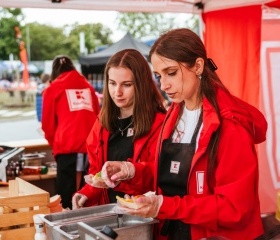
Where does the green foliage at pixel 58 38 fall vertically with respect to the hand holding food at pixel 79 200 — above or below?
above

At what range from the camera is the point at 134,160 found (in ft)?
7.36

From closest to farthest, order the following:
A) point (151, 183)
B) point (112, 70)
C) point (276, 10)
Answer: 1. point (151, 183)
2. point (112, 70)
3. point (276, 10)

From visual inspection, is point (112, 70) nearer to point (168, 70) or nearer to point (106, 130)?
point (106, 130)

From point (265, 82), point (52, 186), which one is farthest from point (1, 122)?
point (265, 82)

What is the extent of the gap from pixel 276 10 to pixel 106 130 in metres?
1.74

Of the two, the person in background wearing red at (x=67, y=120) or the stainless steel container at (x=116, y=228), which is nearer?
the stainless steel container at (x=116, y=228)

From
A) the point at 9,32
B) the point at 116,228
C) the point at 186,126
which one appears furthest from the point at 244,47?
the point at 9,32

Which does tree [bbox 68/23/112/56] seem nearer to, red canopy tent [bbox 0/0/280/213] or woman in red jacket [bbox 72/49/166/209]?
red canopy tent [bbox 0/0/280/213]

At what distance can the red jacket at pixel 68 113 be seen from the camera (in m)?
4.45

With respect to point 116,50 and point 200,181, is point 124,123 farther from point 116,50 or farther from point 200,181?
point 116,50

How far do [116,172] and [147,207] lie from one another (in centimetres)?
48

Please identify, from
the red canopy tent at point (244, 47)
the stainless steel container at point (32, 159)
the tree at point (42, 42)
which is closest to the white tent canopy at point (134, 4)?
the red canopy tent at point (244, 47)

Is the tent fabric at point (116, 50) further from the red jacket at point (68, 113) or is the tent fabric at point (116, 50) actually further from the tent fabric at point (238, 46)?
the tent fabric at point (238, 46)

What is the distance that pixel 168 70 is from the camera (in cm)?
170
